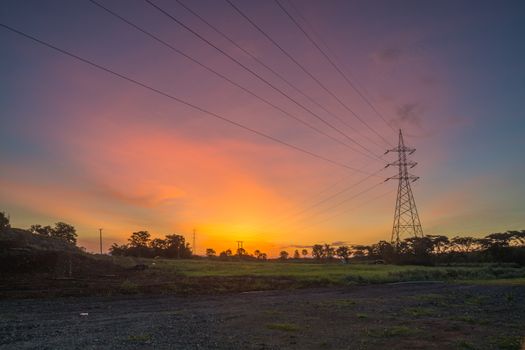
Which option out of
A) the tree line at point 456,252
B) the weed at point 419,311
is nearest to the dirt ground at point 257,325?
the weed at point 419,311

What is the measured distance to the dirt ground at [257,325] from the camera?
15.5 m

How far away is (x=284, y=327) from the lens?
1900cm

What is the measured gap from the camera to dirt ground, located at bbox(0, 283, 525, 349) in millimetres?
15523

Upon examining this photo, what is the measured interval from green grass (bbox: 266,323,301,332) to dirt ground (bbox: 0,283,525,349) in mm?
41

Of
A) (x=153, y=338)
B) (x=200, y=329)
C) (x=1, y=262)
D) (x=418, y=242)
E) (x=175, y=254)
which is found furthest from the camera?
(x=175, y=254)

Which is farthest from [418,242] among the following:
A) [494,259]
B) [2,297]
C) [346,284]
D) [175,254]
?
[2,297]

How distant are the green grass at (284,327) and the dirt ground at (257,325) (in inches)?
1.6

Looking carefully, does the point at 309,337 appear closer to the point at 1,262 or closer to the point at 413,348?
the point at 413,348

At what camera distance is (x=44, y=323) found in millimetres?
→ 20062

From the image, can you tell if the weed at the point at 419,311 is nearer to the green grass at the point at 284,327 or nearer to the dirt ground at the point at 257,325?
the dirt ground at the point at 257,325

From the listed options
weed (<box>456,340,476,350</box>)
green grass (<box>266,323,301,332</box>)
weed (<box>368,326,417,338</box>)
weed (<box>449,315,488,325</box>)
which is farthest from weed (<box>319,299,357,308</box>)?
weed (<box>456,340,476,350</box>)

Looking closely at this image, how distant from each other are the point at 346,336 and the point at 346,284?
135 feet

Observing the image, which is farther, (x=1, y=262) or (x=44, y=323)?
(x=1, y=262)

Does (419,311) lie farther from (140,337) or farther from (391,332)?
(140,337)
